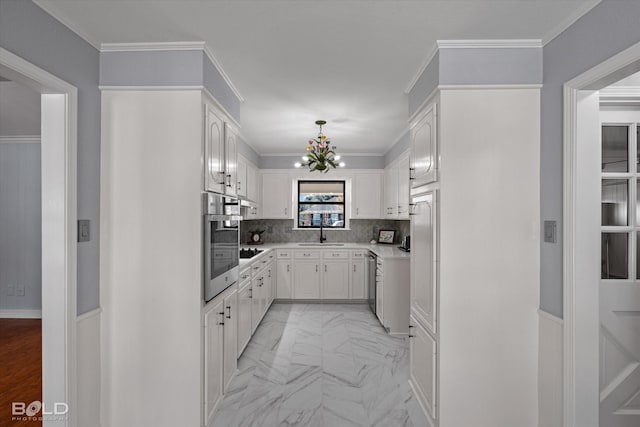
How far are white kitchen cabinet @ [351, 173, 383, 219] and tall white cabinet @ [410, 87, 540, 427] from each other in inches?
145

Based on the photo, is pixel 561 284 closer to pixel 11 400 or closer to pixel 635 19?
pixel 635 19

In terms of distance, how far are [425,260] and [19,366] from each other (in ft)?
12.6

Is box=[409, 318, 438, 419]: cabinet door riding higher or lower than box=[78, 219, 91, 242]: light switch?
lower

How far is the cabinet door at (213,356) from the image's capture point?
2260 millimetres

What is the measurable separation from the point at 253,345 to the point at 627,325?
319 centimetres

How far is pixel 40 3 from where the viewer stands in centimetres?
173

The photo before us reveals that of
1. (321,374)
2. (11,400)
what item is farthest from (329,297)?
(11,400)

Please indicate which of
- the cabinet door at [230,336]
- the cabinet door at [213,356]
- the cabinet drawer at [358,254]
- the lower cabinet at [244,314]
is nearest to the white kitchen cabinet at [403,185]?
the cabinet drawer at [358,254]

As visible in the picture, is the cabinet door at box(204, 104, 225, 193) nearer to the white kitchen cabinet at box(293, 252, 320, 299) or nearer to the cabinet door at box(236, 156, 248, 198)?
the cabinet door at box(236, 156, 248, 198)

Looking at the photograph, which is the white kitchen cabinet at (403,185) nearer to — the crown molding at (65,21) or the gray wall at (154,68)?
the gray wall at (154,68)

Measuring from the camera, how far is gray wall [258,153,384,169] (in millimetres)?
5887

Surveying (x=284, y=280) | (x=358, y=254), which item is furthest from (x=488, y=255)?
(x=284, y=280)

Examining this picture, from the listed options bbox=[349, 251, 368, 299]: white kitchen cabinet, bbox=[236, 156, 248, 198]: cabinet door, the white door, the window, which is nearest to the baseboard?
bbox=[236, 156, 248, 198]: cabinet door

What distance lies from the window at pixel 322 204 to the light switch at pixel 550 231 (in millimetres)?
4231
